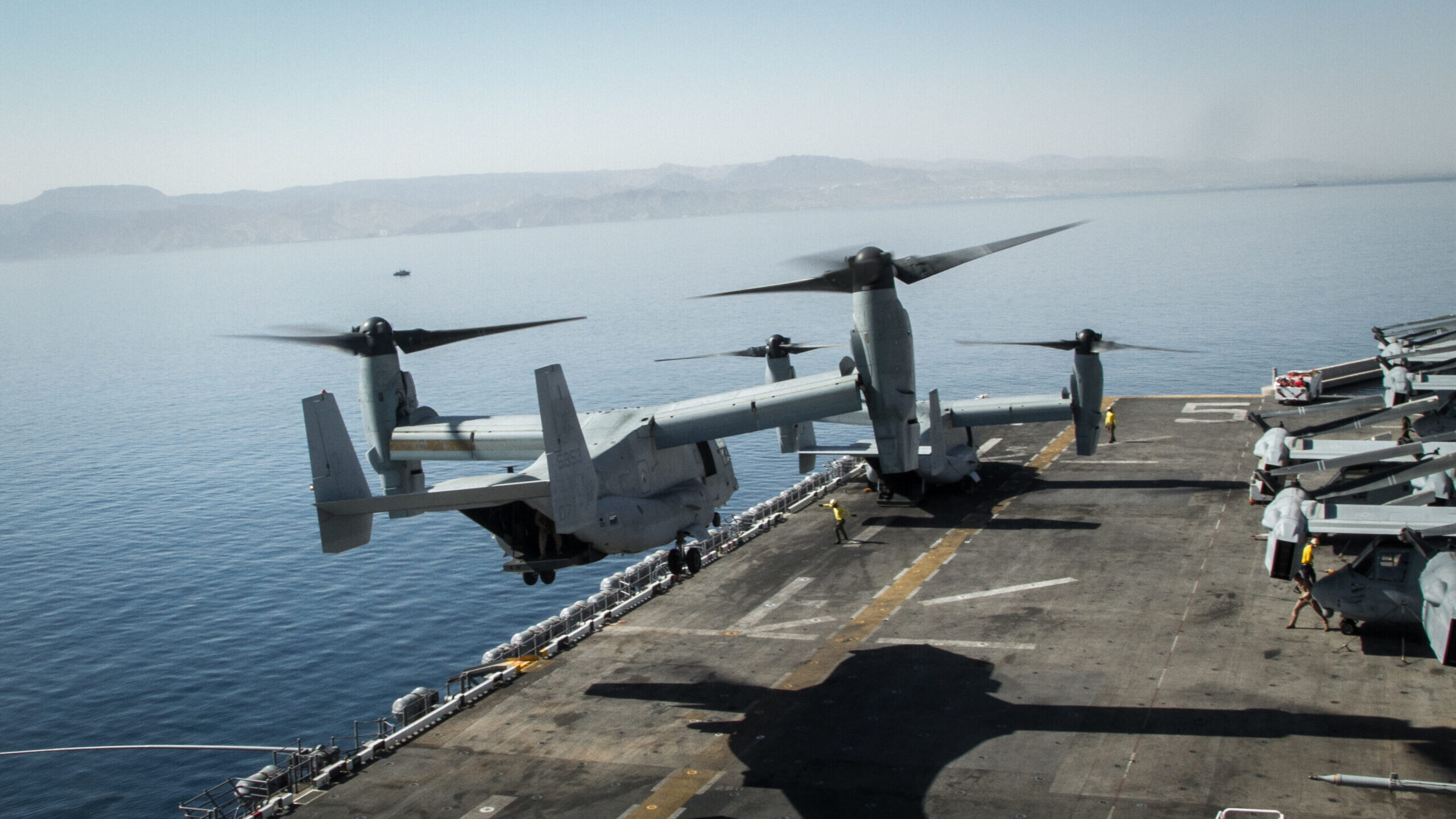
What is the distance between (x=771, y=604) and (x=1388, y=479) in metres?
20.2

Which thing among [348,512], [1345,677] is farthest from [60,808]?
[1345,677]

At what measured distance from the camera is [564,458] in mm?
26359

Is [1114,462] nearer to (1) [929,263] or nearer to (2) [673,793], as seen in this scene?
(1) [929,263]

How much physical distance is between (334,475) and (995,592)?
23241mm

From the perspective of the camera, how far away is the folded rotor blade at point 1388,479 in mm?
27991

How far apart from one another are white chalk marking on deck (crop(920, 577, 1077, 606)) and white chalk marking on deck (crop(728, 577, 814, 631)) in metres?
4.86

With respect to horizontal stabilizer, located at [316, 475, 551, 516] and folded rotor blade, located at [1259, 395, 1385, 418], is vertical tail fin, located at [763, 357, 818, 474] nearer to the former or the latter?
folded rotor blade, located at [1259, 395, 1385, 418]

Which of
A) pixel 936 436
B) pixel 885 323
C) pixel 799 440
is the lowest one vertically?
pixel 936 436

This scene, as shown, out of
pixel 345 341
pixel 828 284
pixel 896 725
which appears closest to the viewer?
pixel 828 284

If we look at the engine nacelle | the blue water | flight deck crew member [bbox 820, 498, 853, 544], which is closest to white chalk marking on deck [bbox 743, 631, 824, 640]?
flight deck crew member [bbox 820, 498, 853, 544]

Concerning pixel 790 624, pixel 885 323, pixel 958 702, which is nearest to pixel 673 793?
pixel 958 702

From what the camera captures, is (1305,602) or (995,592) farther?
(995,592)

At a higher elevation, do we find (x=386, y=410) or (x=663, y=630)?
(x=386, y=410)

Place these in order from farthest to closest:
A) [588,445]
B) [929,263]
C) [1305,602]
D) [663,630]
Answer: [663,630] → [1305,602] → [588,445] → [929,263]
